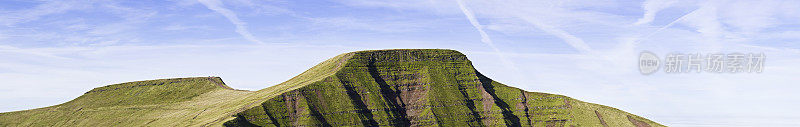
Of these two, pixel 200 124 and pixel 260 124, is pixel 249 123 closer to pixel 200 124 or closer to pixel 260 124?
pixel 260 124

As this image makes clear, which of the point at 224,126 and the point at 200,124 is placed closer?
the point at 224,126

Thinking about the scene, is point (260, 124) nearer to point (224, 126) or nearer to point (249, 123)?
point (249, 123)

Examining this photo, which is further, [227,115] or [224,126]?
[227,115]

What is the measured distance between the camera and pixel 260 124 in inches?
7859

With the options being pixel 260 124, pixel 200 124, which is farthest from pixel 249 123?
pixel 200 124

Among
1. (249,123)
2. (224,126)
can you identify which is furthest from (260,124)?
(224,126)

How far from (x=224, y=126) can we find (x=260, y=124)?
1643 centimetres

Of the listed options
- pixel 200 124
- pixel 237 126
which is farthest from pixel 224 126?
pixel 200 124

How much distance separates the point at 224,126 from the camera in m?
185

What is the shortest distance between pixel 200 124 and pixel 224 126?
18.9 meters

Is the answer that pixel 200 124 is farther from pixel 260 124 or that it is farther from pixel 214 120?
pixel 260 124

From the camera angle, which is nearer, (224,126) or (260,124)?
(224,126)

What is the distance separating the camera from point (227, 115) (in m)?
200

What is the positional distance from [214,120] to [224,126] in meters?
16.0
